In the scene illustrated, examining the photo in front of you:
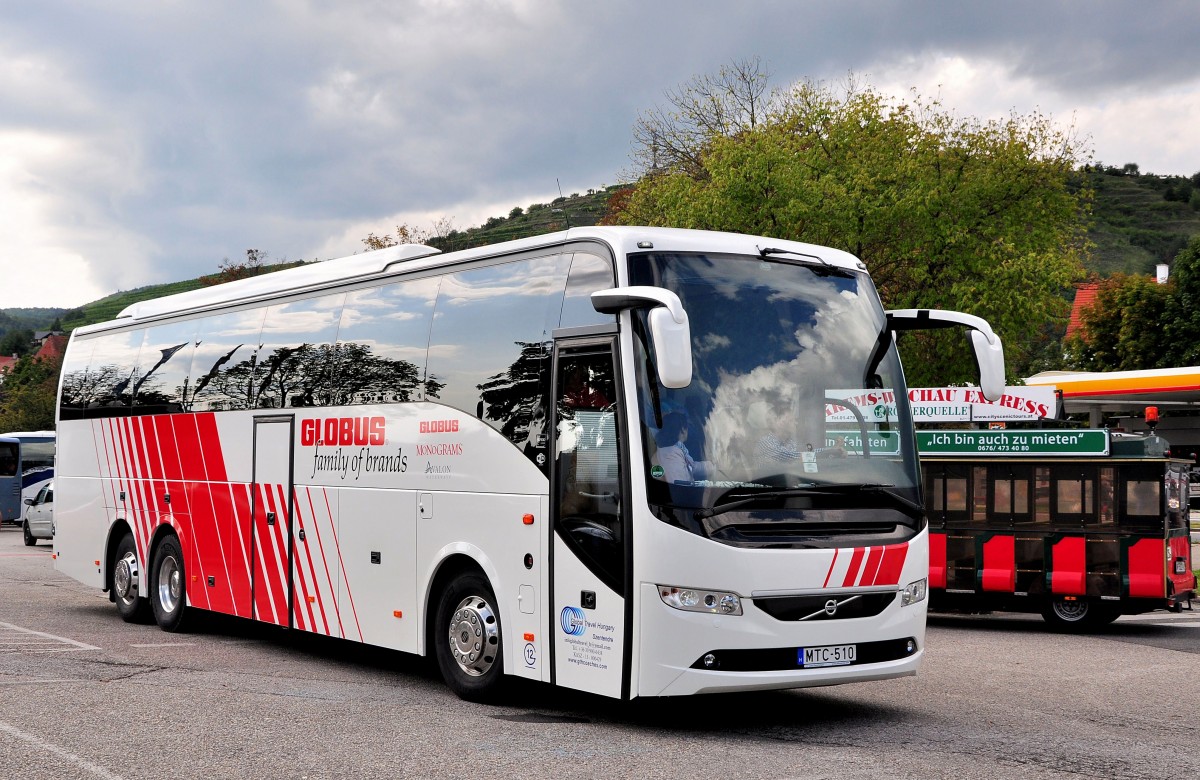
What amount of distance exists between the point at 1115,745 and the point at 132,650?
8776 millimetres

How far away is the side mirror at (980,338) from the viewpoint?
30.1 feet

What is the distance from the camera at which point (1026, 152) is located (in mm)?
34344

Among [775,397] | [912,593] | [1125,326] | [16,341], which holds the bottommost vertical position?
[912,593]

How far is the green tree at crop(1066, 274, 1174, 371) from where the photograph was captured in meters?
64.3

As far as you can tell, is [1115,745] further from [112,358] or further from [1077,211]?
[1077,211]

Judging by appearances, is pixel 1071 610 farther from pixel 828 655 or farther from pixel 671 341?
pixel 671 341

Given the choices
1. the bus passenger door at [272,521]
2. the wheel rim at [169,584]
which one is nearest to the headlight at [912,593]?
the bus passenger door at [272,521]

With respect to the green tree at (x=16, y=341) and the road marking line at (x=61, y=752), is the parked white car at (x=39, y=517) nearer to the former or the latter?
the road marking line at (x=61, y=752)

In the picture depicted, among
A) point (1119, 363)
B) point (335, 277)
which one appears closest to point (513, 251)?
point (335, 277)

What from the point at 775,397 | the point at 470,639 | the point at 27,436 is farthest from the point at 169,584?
the point at 27,436

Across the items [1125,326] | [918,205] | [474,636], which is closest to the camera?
[474,636]

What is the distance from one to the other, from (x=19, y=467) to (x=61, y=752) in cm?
3901

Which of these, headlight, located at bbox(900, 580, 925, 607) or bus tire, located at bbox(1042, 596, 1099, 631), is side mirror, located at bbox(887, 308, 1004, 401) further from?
bus tire, located at bbox(1042, 596, 1099, 631)

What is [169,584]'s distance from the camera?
14.4 metres
